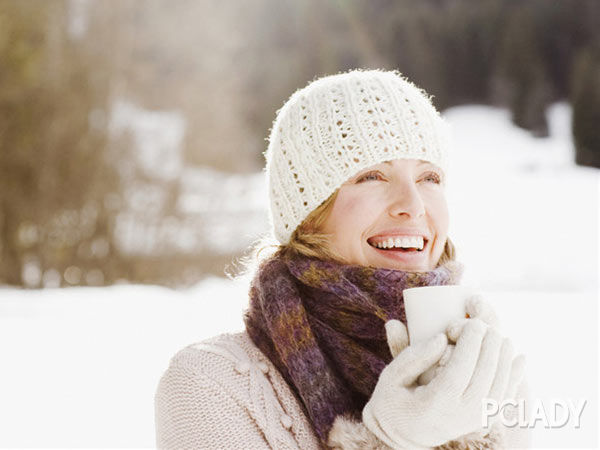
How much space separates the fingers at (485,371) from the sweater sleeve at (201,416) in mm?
411

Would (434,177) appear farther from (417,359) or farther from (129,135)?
(129,135)

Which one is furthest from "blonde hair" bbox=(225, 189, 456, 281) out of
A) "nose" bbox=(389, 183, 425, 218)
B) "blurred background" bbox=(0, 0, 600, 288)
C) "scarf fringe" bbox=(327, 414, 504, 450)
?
"blurred background" bbox=(0, 0, 600, 288)

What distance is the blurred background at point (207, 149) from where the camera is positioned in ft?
16.6

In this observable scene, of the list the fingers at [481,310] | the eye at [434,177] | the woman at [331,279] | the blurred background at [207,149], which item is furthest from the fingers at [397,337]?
the blurred background at [207,149]

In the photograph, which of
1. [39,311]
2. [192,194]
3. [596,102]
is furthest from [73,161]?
[596,102]

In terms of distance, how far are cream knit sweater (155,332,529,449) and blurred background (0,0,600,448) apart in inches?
109

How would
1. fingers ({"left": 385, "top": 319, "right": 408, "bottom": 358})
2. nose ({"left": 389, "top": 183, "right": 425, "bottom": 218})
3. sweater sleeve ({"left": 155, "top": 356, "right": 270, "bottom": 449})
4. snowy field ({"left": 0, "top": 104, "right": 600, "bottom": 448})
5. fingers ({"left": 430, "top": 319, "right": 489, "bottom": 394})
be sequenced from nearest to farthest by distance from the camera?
fingers ({"left": 430, "top": 319, "right": 489, "bottom": 394})
fingers ({"left": 385, "top": 319, "right": 408, "bottom": 358})
sweater sleeve ({"left": 155, "top": 356, "right": 270, "bottom": 449})
nose ({"left": 389, "top": 183, "right": 425, "bottom": 218})
snowy field ({"left": 0, "top": 104, "right": 600, "bottom": 448})

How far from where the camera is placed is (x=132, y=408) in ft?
11.4

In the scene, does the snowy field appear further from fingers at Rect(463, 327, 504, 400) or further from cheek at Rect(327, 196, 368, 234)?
fingers at Rect(463, 327, 504, 400)

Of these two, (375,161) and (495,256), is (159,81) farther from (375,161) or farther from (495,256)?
(375,161)

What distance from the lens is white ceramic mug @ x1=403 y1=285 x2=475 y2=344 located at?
0.97 m

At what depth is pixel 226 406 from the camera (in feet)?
3.94

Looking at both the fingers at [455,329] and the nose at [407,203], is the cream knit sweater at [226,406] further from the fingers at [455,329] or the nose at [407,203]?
the nose at [407,203]

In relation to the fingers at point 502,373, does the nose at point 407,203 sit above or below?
above
